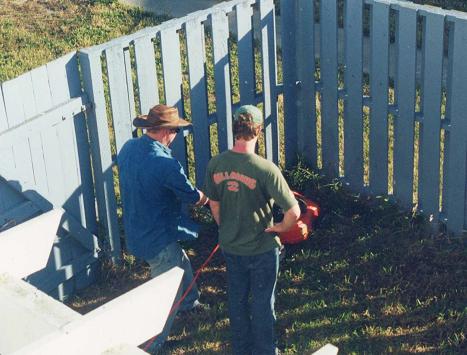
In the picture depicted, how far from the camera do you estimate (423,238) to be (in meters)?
7.19

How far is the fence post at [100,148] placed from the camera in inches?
252

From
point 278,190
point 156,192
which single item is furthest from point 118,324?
point 156,192

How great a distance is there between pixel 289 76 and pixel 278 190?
291 cm

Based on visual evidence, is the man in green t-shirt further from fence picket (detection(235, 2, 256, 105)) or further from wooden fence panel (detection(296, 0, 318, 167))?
wooden fence panel (detection(296, 0, 318, 167))

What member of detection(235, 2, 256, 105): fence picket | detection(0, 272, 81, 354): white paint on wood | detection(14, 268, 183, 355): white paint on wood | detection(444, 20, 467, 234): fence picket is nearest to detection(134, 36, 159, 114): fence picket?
detection(235, 2, 256, 105): fence picket

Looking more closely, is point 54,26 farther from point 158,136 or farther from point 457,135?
point 457,135

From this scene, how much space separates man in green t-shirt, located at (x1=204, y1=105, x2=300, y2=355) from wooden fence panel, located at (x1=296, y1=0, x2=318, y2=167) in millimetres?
2503

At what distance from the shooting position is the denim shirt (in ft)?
18.8

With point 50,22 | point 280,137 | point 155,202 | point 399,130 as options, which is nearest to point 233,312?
point 155,202

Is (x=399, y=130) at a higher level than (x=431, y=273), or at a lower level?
higher

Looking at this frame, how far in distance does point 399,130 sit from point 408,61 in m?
0.61

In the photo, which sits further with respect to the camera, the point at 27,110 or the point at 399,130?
the point at 399,130

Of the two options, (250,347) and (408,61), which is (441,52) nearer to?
(408,61)

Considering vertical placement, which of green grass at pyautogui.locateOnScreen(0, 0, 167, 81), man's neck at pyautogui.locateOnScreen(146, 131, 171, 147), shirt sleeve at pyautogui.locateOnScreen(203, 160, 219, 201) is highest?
man's neck at pyautogui.locateOnScreen(146, 131, 171, 147)
